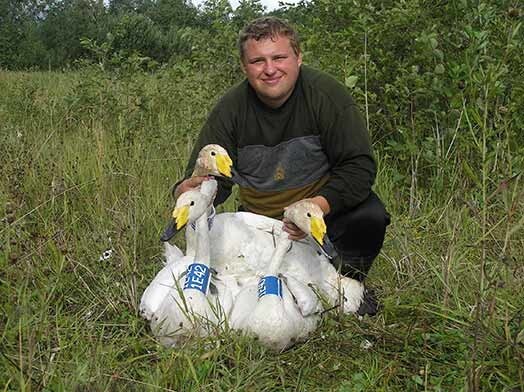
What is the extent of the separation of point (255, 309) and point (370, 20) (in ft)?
8.47

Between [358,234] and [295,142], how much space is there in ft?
1.67

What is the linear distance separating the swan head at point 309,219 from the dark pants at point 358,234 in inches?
17.9

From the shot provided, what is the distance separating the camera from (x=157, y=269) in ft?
11.7

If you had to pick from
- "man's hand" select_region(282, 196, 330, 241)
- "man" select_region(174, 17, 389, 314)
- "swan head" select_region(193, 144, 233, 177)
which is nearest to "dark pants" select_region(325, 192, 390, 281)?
"man" select_region(174, 17, 389, 314)

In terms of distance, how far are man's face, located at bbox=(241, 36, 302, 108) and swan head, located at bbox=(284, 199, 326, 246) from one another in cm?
62

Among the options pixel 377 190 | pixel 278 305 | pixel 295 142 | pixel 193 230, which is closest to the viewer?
pixel 278 305

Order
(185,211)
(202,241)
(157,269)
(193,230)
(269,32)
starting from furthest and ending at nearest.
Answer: (157,269) < (269,32) < (193,230) < (202,241) < (185,211)

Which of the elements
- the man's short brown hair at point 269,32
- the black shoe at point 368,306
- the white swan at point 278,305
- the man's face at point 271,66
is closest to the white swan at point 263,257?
the black shoe at point 368,306

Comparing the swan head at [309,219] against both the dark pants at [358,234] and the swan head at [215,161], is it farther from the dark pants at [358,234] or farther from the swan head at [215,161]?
the dark pants at [358,234]

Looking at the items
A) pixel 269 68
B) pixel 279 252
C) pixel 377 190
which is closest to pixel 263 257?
pixel 279 252

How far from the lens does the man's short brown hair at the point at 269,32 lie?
3189 millimetres

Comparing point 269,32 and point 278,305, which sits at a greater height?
point 269,32

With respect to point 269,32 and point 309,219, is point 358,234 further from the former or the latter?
point 269,32

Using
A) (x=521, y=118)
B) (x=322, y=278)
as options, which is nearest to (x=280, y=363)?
(x=322, y=278)
